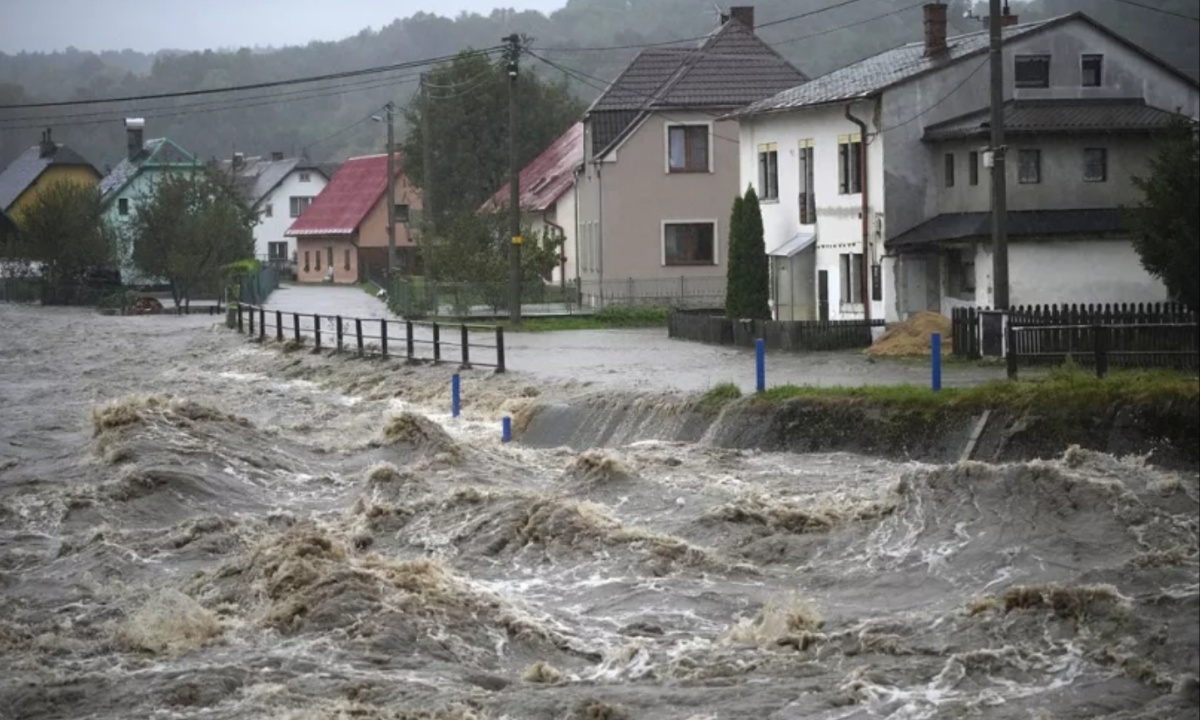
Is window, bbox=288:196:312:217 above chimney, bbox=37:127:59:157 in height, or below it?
below

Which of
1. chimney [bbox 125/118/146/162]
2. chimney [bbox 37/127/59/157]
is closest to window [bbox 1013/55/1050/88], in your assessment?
chimney [bbox 125/118/146/162]

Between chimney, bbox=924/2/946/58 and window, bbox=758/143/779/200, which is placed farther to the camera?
window, bbox=758/143/779/200

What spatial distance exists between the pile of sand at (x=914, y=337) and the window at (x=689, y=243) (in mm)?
23768

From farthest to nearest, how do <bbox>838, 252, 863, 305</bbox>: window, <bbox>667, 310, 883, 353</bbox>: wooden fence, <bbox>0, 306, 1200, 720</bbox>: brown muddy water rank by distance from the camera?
<bbox>838, 252, 863, 305</bbox>: window < <bbox>667, 310, 883, 353</bbox>: wooden fence < <bbox>0, 306, 1200, 720</bbox>: brown muddy water

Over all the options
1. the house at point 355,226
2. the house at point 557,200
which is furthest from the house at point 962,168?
the house at point 355,226

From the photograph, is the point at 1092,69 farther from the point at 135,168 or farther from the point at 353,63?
the point at 353,63

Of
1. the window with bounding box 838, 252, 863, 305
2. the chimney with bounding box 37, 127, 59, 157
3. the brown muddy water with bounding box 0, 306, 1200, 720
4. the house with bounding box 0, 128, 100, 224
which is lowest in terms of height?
the brown muddy water with bounding box 0, 306, 1200, 720

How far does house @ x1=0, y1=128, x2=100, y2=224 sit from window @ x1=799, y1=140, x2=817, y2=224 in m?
64.6

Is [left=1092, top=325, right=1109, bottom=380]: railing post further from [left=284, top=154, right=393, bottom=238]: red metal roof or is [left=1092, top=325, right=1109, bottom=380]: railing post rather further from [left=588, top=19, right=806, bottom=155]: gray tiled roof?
[left=284, top=154, right=393, bottom=238]: red metal roof

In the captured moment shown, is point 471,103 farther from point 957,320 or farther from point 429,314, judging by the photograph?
point 957,320

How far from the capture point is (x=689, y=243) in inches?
2427

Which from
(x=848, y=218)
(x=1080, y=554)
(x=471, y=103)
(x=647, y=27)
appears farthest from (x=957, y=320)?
(x=647, y=27)

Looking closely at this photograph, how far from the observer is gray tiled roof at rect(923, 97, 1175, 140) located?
39594 mm

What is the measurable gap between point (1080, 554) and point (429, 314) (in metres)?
41.8
